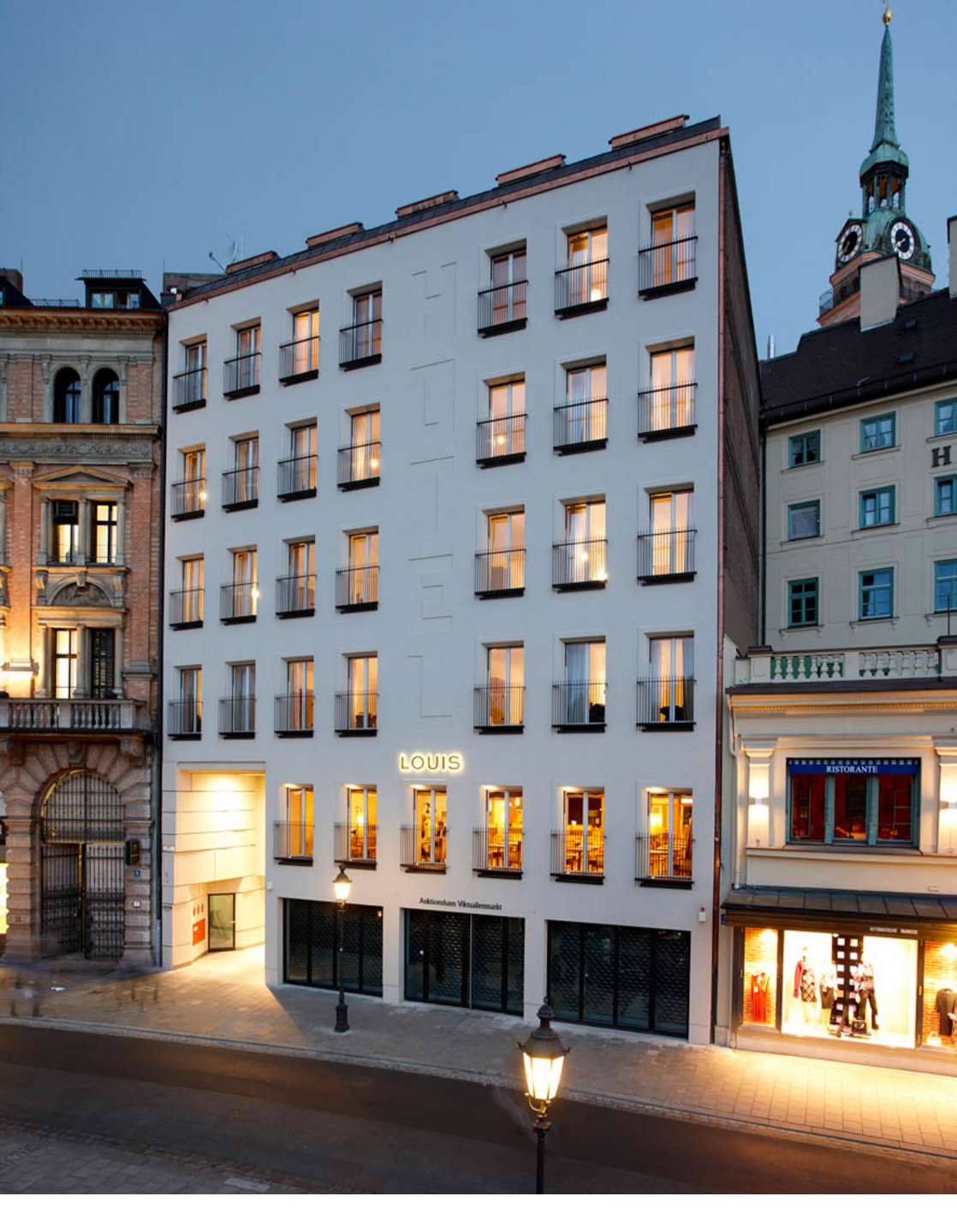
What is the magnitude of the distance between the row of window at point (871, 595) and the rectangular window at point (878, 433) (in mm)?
4286

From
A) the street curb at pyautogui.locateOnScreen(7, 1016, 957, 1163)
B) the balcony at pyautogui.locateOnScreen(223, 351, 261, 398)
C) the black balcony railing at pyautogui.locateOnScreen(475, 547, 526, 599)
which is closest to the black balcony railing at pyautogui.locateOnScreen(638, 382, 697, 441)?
the black balcony railing at pyautogui.locateOnScreen(475, 547, 526, 599)

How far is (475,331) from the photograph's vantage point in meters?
24.0

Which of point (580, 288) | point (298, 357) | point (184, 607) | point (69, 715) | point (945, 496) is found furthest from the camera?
point (945, 496)

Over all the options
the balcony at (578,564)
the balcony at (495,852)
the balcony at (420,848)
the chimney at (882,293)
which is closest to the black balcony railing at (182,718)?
the balcony at (420,848)

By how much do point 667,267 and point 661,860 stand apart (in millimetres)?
14331

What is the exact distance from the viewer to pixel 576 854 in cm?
2198

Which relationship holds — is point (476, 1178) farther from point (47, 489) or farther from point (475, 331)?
point (47, 489)

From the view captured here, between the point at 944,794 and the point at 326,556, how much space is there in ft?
54.2

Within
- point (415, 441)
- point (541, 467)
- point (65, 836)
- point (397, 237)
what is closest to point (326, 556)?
point (415, 441)

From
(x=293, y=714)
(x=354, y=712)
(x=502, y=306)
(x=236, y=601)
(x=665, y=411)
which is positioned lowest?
(x=293, y=714)

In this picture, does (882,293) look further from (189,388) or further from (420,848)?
(420,848)

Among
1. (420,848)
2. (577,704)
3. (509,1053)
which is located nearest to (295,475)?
(577,704)

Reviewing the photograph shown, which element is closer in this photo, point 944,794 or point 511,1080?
point 511,1080

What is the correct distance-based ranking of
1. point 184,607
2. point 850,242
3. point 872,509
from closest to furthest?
point 184,607, point 872,509, point 850,242
